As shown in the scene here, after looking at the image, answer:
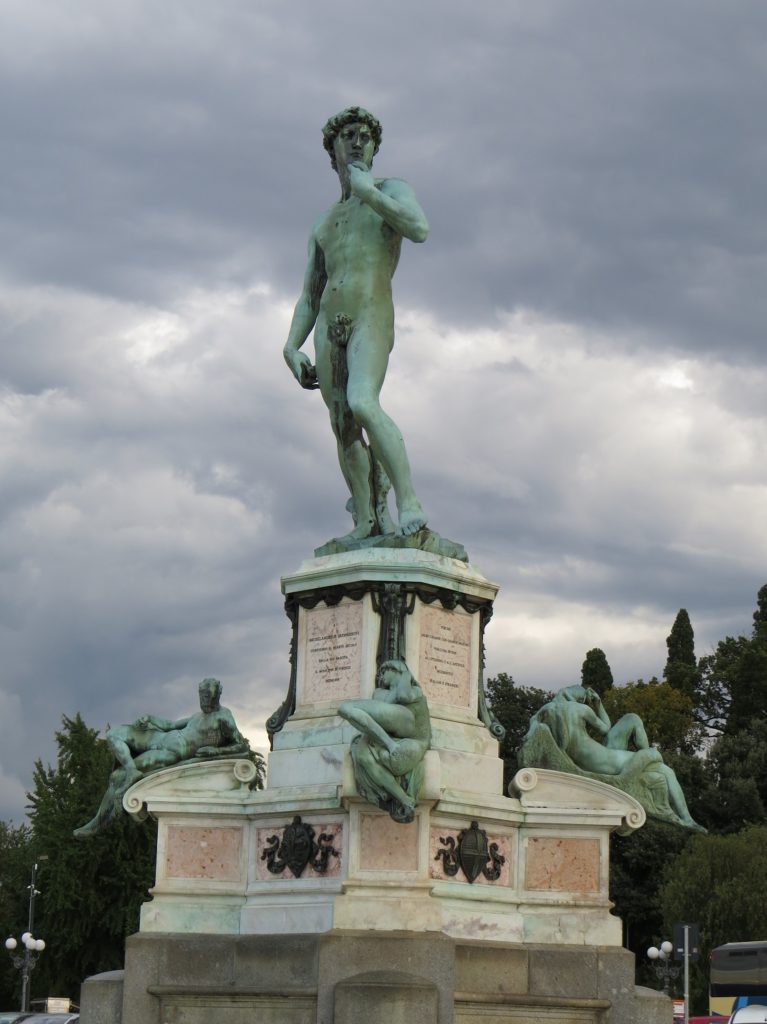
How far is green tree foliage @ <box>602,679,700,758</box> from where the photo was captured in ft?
217

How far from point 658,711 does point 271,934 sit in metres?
54.3

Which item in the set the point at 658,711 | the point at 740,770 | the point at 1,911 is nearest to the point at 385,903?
the point at 740,770

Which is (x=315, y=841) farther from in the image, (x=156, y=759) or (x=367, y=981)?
(x=156, y=759)

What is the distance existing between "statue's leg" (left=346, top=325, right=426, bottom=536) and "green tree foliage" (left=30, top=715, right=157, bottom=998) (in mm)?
30817

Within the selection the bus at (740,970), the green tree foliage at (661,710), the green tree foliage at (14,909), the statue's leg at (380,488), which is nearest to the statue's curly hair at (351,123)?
the statue's leg at (380,488)

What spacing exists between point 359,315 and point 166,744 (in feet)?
15.1

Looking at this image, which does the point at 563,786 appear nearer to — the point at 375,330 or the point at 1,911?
the point at 375,330

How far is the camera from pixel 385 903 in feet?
46.2

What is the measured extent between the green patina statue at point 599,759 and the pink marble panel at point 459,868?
1.04 meters

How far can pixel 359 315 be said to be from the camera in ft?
55.0

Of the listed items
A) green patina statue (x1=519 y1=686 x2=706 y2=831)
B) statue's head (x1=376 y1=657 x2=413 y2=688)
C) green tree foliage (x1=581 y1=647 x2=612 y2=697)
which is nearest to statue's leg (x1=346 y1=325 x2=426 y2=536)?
statue's head (x1=376 y1=657 x2=413 y2=688)

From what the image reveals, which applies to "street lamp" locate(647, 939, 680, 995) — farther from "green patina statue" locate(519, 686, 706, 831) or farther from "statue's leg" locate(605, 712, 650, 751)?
"green patina statue" locate(519, 686, 706, 831)

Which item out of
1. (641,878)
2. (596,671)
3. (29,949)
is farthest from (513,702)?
(29,949)

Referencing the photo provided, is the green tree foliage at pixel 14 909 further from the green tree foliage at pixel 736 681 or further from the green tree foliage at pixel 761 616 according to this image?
the green tree foliage at pixel 761 616
